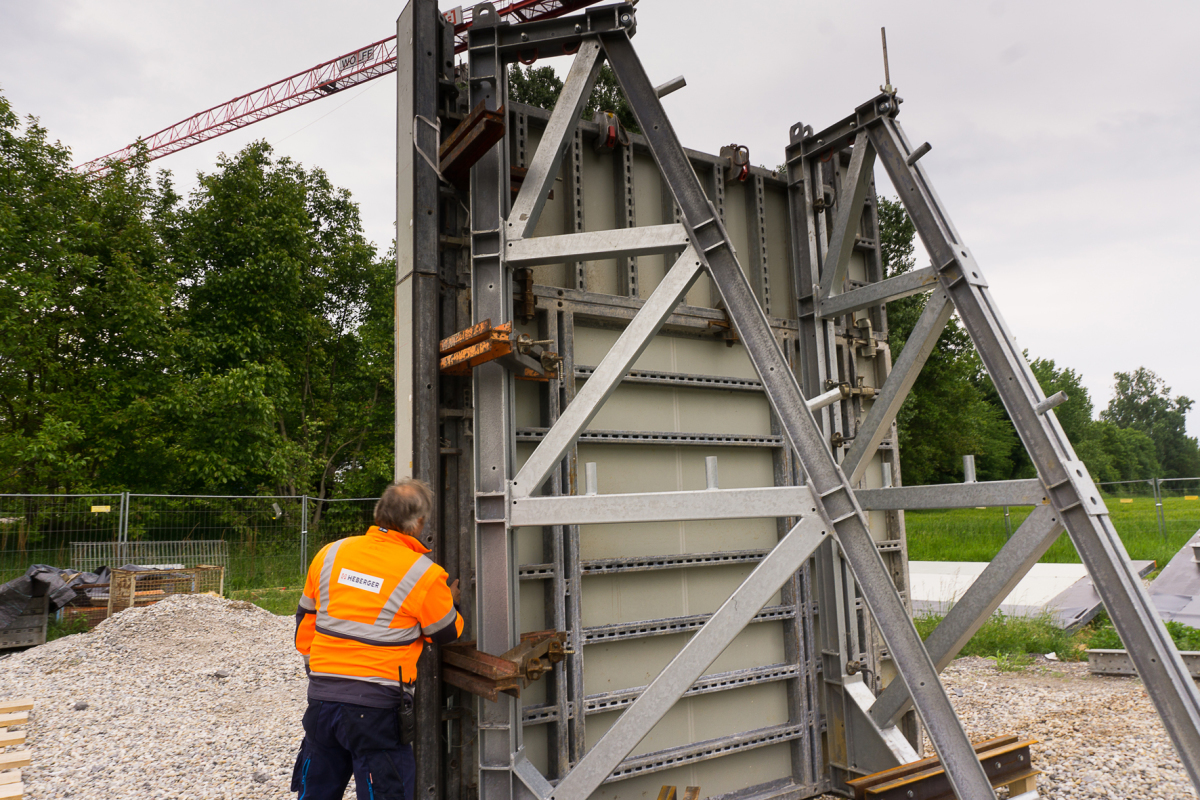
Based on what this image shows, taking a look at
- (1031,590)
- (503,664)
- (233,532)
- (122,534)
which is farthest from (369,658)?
(1031,590)

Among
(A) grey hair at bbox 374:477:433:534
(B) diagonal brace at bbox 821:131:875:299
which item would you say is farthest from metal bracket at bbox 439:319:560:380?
(B) diagonal brace at bbox 821:131:875:299

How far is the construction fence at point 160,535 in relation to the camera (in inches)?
506

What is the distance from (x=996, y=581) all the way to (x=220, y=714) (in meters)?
7.65

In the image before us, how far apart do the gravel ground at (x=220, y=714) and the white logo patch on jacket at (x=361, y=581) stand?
305 centimetres

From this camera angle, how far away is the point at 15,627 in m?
10.6

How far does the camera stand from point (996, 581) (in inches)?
155

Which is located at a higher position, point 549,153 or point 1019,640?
point 549,153

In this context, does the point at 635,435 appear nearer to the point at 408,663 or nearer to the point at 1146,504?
the point at 408,663

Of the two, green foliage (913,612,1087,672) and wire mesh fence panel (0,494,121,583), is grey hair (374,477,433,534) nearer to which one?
green foliage (913,612,1087,672)

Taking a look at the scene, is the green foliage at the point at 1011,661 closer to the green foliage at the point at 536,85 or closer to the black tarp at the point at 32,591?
the black tarp at the point at 32,591

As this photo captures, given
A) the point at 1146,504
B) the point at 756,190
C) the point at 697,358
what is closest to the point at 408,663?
the point at 697,358

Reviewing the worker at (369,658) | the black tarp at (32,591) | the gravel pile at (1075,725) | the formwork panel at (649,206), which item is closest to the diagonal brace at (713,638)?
the worker at (369,658)

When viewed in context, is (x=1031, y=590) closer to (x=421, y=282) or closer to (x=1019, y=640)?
(x=1019, y=640)

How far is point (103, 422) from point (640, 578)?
1962 cm
